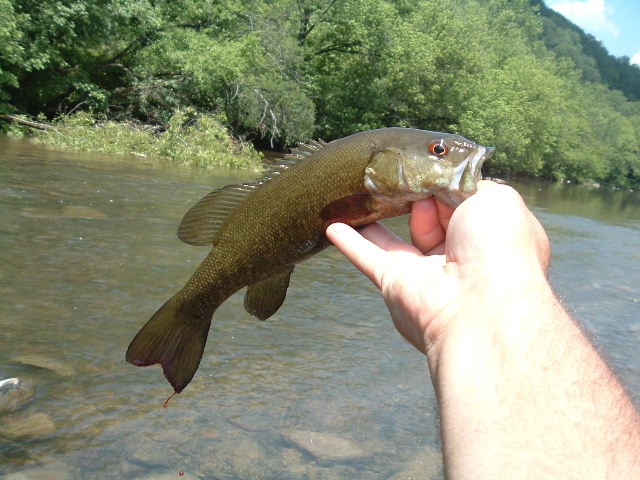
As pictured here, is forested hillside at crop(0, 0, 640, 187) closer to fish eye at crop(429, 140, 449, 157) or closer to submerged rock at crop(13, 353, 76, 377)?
submerged rock at crop(13, 353, 76, 377)

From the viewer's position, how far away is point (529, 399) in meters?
1.68

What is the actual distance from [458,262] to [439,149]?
0.57 meters

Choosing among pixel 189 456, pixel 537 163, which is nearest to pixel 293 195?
pixel 189 456

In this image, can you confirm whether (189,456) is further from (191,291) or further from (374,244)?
(374,244)

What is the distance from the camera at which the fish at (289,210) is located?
8.48 ft

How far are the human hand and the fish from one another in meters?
0.12

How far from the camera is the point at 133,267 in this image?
7.51 metres

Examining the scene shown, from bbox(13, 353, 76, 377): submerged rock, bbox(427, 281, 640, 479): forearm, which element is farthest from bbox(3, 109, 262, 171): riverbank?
bbox(427, 281, 640, 479): forearm

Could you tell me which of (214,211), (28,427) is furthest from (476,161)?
(28,427)

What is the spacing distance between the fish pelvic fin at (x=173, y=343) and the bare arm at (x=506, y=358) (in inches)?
38.2

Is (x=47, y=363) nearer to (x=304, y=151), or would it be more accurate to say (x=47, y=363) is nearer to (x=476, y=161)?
(x=304, y=151)

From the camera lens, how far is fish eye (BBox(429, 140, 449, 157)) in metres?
2.57

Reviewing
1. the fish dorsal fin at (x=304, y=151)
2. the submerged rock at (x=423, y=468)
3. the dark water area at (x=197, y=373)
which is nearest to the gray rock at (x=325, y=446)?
the dark water area at (x=197, y=373)

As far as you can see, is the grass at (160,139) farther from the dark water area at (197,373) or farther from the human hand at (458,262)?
the human hand at (458,262)
